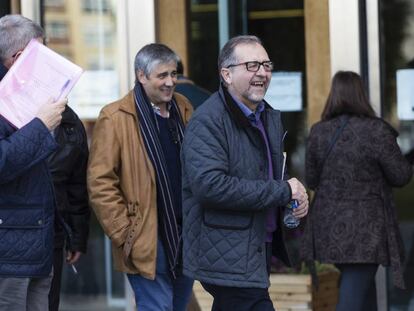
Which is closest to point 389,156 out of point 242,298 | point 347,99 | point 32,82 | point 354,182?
point 354,182

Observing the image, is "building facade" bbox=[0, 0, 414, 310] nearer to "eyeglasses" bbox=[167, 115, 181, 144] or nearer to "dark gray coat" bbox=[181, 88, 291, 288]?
"eyeglasses" bbox=[167, 115, 181, 144]

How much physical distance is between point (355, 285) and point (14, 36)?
2517 millimetres

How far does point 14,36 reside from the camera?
14.5ft

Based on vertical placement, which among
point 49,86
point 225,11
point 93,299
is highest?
point 225,11

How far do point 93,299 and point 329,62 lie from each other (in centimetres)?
220

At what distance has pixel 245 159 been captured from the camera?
441 centimetres

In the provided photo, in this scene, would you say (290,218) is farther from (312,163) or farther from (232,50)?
(312,163)

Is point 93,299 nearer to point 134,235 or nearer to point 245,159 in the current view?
point 134,235

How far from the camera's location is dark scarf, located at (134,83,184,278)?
5.13m

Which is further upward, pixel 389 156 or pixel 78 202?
pixel 389 156

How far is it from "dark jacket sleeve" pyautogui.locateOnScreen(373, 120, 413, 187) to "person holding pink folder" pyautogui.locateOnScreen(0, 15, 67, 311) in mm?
2016

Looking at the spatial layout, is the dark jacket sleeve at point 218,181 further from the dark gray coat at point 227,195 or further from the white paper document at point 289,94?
the white paper document at point 289,94

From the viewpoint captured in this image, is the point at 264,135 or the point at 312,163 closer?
the point at 264,135

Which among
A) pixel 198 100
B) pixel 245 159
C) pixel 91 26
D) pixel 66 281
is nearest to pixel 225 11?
pixel 91 26
